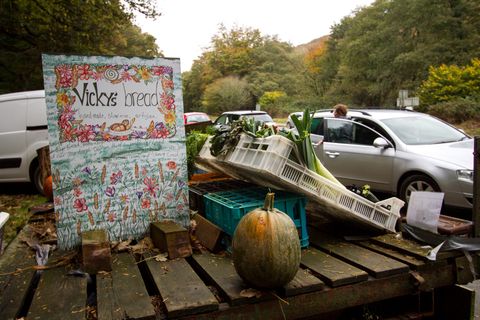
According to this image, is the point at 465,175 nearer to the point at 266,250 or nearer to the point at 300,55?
the point at 266,250

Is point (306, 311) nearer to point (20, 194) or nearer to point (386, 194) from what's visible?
point (386, 194)

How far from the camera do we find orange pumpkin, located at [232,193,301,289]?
2.40m

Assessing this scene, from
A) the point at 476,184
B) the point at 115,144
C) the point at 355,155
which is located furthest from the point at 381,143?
the point at 115,144

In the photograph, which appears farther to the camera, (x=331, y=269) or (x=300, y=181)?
(x=300, y=181)

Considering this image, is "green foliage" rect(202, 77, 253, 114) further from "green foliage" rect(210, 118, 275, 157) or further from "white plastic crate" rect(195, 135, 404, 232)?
"white plastic crate" rect(195, 135, 404, 232)

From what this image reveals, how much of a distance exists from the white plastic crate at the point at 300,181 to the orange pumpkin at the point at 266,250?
570mm

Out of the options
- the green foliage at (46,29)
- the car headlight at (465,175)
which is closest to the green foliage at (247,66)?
the green foliage at (46,29)

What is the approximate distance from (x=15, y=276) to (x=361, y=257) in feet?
8.08

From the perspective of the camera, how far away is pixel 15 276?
2.89 metres

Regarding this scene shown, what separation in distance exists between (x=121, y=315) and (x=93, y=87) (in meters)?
1.90

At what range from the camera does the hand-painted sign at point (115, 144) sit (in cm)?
328

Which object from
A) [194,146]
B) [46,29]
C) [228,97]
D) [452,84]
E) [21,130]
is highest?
[46,29]

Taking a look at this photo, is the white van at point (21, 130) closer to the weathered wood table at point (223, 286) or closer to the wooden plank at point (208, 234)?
the weathered wood table at point (223, 286)

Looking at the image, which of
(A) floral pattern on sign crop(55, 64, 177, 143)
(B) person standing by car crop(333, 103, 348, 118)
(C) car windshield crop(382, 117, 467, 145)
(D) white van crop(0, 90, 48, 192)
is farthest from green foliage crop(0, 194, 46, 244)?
(C) car windshield crop(382, 117, 467, 145)
